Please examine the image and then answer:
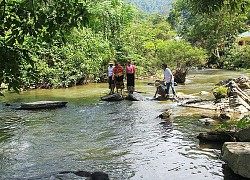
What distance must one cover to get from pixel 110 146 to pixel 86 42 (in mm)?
16372

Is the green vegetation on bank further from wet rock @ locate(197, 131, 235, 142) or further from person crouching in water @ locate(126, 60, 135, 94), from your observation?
person crouching in water @ locate(126, 60, 135, 94)

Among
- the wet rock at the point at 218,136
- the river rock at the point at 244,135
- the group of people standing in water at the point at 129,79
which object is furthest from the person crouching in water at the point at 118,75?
the river rock at the point at 244,135

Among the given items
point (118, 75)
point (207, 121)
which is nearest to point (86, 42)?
point (118, 75)

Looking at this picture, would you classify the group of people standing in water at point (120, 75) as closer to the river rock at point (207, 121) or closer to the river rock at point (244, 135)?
the river rock at point (207, 121)

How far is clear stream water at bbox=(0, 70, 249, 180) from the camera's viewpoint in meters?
5.93

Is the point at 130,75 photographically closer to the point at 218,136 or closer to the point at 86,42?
the point at 86,42

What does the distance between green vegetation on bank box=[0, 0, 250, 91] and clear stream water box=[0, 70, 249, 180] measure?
156 centimetres

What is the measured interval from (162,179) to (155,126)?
400 centimetres

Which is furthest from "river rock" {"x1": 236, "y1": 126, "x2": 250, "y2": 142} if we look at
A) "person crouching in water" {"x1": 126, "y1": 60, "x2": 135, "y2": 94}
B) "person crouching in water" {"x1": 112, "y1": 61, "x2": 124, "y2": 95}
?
"person crouching in water" {"x1": 112, "y1": 61, "x2": 124, "y2": 95}

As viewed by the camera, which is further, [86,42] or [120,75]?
[86,42]

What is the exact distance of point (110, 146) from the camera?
299 inches

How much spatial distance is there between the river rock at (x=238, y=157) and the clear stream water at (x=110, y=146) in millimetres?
190

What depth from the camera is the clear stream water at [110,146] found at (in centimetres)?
593

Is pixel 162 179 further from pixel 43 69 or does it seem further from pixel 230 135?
pixel 43 69
